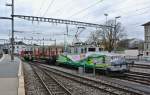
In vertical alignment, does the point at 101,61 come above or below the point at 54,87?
above

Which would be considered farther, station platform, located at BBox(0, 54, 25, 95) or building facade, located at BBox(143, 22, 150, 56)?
building facade, located at BBox(143, 22, 150, 56)

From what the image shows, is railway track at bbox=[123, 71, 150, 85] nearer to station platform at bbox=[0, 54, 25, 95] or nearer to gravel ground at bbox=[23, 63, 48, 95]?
gravel ground at bbox=[23, 63, 48, 95]

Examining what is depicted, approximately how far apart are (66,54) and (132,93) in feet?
76.3

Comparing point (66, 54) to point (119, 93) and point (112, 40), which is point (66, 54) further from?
point (112, 40)

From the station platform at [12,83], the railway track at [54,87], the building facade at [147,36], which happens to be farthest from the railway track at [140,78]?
the building facade at [147,36]

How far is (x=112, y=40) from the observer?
74062mm

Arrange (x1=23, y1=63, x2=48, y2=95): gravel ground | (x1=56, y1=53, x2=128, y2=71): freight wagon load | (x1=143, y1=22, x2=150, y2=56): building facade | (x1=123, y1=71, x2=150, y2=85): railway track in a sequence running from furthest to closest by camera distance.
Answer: (x1=143, y1=22, x2=150, y2=56): building facade → (x1=56, y1=53, x2=128, y2=71): freight wagon load → (x1=123, y1=71, x2=150, y2=85): railway track → (x1=23, y1=63, x2=48, y2=95): gravel ground

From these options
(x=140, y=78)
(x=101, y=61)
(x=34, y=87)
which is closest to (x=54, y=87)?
(x=34, y=87)

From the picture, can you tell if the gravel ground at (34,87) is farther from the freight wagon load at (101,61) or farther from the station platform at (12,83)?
the freight wagon load at (101,61)

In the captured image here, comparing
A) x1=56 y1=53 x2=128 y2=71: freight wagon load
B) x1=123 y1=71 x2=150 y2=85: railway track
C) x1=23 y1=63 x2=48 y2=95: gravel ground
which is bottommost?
x1=23 y1=63 x2=48 y2=95: gravel ground

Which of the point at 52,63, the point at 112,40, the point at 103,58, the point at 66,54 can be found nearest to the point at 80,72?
the point at 103,58

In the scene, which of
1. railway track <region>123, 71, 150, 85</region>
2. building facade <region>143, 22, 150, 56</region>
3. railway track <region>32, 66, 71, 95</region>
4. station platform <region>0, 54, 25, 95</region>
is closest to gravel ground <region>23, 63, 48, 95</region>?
railway track <region>32, 66, 71, 95</region>

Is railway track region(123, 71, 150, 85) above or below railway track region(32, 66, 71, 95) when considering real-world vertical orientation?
above

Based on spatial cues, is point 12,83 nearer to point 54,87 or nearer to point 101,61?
point 54,87
